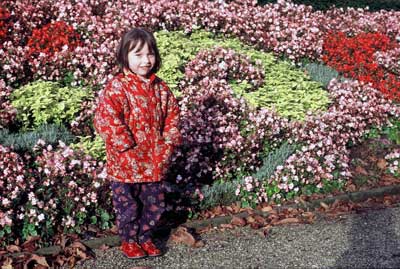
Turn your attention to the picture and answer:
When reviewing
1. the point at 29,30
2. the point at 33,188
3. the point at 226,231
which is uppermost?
the point at 29,30

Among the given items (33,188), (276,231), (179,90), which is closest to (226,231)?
(276,231)

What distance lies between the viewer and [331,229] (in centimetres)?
527

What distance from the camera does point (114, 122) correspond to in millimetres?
4301

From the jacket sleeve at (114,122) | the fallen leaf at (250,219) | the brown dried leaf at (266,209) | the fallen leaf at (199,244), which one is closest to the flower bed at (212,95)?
the brown dried leaf at (266,209)

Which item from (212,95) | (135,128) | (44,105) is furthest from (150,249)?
(212,95)

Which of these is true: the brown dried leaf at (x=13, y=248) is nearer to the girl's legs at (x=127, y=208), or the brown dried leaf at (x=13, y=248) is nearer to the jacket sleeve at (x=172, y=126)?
the girl's legs at (x=127, y=208)

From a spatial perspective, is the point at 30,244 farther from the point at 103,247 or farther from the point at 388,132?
the point at 388,132

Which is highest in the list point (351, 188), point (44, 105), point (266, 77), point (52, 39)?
point (52, 39)

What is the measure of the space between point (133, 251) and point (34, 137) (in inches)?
69.2

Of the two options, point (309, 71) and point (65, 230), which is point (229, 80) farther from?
point (65, 230)

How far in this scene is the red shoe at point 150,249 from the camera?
15.3ft

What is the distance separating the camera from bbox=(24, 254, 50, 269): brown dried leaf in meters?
4.48

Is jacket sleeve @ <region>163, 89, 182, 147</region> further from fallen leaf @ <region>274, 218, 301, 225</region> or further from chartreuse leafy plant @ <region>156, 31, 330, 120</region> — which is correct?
chartreuse leafy plant @ <region>156, 31, 330, 120</region>

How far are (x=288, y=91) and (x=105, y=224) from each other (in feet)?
11.0
